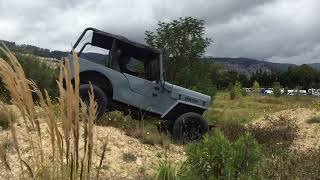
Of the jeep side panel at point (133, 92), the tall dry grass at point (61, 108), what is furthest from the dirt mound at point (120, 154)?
the tall dry grass at point (61, 108)

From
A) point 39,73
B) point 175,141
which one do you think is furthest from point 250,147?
point 39,73

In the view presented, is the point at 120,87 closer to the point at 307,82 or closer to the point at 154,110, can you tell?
the point at 154,110

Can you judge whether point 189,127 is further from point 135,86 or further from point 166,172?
point 166,172

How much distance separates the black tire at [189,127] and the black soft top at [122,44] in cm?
146

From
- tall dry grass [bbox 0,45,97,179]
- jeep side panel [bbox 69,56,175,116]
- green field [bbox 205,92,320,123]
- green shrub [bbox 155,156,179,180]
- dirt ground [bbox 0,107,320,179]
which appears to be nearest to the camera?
tall dry grass [bbox 0,45,97,179]

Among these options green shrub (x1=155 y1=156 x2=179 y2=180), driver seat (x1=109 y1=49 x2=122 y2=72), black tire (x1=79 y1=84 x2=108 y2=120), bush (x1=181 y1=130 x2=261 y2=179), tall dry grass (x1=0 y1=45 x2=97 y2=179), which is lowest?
green shrub (x1=155 y1=156 x2=179 y2=180)

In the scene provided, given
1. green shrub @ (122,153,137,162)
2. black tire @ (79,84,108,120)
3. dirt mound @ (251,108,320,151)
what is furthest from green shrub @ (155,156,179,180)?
dirt mound @ (251,108,320,151)

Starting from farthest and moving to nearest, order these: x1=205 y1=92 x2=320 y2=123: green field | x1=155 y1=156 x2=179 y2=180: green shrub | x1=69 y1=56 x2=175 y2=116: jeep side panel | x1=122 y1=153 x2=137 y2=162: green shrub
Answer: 1. x1=205 y1=92 x2=320 y2=123: green field
2. x1=69 y1=56 x2=175 y2=116: jeep side panel
3. x1=122 y1=153 x2=137 y2=162: green shrub
4. x1=155 y1=156 x2=179 y2=180: green shrub

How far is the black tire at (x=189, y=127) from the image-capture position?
35.3 feet

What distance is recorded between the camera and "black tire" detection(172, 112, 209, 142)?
1076 centimetres

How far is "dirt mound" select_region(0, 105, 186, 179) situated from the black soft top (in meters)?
1.99

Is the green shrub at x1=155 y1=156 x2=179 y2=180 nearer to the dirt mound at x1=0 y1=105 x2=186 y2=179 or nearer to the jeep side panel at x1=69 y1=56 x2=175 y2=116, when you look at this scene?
the dirt mound at x1=0 y1=105 x2=186 y2=179

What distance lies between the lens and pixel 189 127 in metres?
11.0

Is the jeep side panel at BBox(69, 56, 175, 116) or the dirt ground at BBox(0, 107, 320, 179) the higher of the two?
the jeep side panel at BBox(69, 56, 175, 116)
